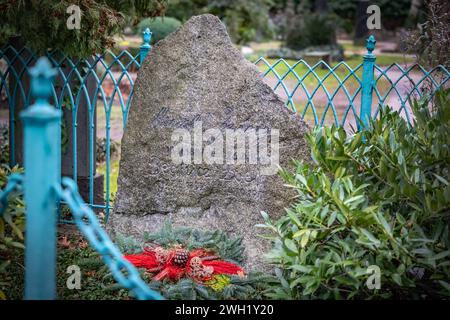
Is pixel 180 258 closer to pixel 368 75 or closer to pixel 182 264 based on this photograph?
pixel 182 264

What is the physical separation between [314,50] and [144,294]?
19.0 meters

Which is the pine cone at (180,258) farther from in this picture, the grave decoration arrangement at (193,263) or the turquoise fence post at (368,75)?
the turquoise fence post at (368,75)

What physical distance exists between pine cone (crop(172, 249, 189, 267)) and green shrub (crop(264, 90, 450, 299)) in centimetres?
63

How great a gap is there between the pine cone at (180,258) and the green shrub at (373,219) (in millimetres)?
630

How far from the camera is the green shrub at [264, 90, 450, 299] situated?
11.1 feet

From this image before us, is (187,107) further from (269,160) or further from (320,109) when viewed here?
(320,109)

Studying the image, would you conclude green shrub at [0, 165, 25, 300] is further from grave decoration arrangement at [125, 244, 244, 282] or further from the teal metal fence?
the teal metal fence

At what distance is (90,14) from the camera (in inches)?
199

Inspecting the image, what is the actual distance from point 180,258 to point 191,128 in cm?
103

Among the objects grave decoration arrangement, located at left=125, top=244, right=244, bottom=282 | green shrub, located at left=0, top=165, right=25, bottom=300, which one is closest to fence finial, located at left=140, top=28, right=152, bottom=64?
green shrub, located at left=0, top=165, right=25, bottom=300

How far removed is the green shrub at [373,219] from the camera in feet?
11.1

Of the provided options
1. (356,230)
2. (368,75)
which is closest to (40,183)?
(356,230)

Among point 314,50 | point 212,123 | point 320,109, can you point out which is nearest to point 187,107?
point 212,123
